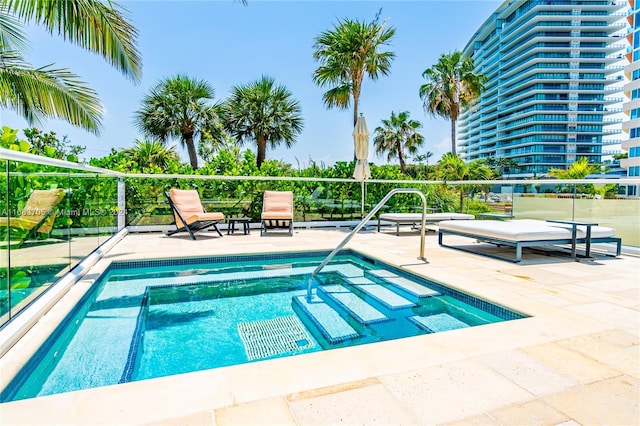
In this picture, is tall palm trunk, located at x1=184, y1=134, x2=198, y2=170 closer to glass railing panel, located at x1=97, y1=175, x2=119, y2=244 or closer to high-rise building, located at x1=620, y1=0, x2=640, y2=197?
glass railing panel, located at x1=97, y1=175, x2=119, y2=244

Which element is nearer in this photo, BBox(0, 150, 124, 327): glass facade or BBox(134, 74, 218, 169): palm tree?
BBox(0, 150, 124, 327): glass facade

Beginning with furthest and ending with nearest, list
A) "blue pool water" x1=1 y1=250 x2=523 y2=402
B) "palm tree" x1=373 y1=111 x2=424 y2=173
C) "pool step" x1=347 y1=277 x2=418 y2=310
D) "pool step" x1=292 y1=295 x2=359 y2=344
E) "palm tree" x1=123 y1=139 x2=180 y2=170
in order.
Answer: "palm tree" x1=373 y1=111 x2=424 y2=173
"palm tree" x1=123 y1=139 x2=180 y2=170
"pool step" x1=347 y1=277 x2=418 y2=310
"pool step" x1=292 y1=295 x2=359 y2=344
"blue pool water" x1=1 y1=250 x2=523 y2=402

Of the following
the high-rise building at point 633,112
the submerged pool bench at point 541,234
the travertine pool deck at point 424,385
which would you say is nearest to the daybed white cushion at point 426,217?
the submerged pool bench at point 541,234

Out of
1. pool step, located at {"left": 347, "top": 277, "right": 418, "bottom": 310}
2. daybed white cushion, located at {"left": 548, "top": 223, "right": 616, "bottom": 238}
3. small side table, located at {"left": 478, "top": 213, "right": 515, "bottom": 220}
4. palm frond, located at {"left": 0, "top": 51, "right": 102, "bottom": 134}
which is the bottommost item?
pool step, located at {"left": 347, "top": 277, "right": 418, "bottom": 310}

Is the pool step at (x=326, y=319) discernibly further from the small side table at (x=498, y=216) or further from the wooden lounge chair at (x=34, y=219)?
the small side table at (x=498, y=216)

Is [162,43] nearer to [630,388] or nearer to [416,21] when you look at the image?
[416,21]

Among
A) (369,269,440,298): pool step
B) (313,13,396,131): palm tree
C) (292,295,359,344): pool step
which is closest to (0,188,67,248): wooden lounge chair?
(292,295,359,344): pool step

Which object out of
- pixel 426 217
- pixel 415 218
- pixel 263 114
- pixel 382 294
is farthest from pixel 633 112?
pixel 382 294

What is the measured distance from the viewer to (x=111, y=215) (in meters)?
6.53

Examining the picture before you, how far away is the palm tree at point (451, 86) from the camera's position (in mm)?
24828

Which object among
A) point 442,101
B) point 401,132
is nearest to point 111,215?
point 442,101

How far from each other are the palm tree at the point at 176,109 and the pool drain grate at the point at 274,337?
19.0 meters

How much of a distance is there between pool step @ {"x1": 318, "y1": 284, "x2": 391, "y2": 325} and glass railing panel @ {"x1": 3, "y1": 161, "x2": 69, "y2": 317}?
2.55 metres

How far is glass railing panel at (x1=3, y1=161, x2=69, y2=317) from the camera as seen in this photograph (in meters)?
2.54
